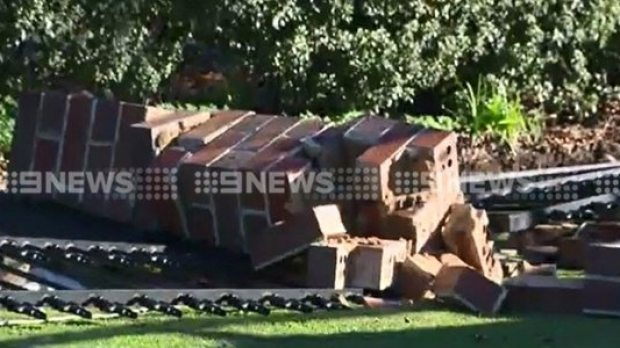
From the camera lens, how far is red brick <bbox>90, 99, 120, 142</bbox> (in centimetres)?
812

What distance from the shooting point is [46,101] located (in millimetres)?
8539

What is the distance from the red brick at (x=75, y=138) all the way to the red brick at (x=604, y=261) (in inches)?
113

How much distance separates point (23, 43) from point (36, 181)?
3.67 meters

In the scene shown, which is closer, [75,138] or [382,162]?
[382,162]

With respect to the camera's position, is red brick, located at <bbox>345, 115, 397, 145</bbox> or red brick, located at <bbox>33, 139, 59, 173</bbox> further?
red brick, located at <bbox>33, 139, 59, 173</bbox>

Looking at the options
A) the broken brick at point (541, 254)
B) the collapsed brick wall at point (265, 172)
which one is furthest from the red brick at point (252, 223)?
the broken brick at point (541, 254)

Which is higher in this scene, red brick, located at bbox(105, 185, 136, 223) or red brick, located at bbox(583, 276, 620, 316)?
red brick, located at bbox(105, 185, 136, 223)

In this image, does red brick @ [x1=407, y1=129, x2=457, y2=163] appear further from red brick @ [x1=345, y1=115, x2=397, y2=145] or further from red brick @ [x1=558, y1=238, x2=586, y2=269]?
red brick @ [x1=558, y1=238, x2=586, y2=269]

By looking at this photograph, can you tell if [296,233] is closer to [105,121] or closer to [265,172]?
[265,172]

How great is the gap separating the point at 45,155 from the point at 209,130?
1072 millimetres

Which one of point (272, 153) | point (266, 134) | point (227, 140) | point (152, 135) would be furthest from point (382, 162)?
point (152, 135)

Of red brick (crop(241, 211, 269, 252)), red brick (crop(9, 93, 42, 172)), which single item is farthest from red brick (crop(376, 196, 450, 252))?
red brick (crop(9, 93, 42, 172))

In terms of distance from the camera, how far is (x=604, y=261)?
666 centimetres

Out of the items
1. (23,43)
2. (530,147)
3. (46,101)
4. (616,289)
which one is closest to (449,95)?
(530,147)
